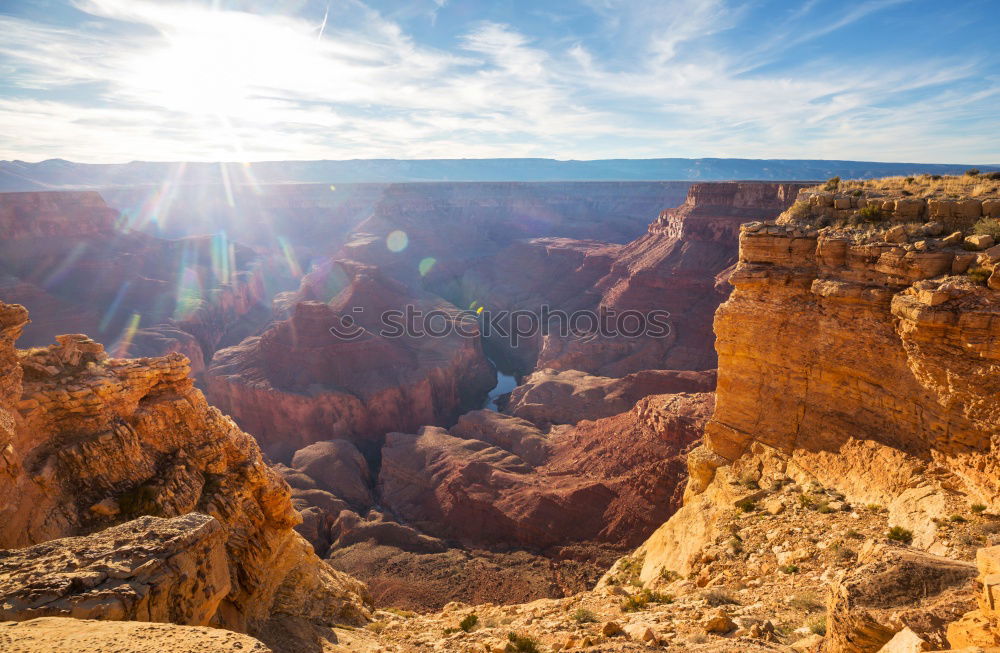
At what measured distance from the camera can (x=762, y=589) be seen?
9203 mm

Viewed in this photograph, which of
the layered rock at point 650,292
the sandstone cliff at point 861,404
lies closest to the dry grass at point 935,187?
the sandstone cliff at point 861,404

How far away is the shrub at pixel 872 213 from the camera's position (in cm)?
1165

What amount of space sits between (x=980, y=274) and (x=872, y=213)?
2.97 m

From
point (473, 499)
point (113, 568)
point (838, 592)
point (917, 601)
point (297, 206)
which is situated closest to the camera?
point (113, 568)

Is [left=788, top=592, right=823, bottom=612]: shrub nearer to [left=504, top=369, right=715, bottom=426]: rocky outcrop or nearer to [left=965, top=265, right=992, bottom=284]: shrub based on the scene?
[left=965, top=265, right=992, bottom=284]: shrub

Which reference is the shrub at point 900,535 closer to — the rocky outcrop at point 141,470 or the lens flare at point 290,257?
the rocky outcrop at point 141,470

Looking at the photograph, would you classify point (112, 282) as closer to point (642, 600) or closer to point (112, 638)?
point (642, 600)

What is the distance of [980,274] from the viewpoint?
9.21 meters

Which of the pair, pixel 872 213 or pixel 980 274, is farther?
pixel 872 213

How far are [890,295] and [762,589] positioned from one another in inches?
252

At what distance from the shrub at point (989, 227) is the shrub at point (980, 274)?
2.81ft

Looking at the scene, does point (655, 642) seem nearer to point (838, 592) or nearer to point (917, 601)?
point (838, 592)

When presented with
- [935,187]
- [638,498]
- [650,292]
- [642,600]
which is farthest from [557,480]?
[650,292]

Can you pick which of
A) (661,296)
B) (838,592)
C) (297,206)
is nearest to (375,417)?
(661,296)
